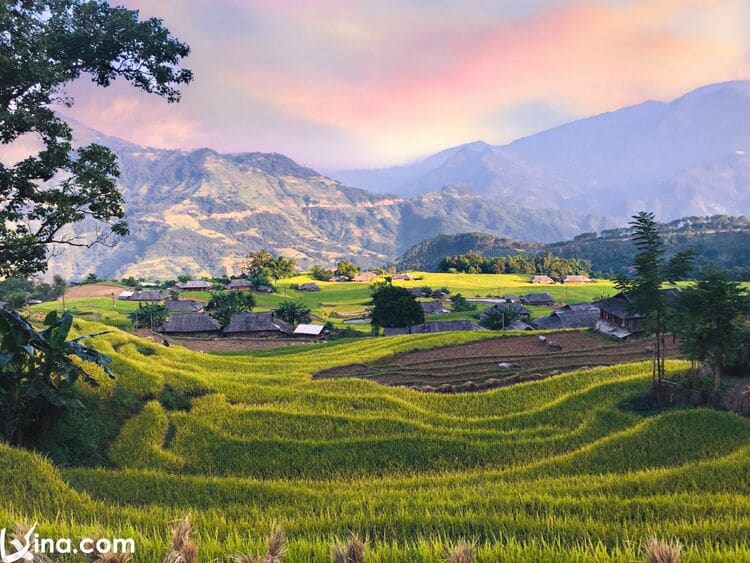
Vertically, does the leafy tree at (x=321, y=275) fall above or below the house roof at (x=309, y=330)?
above

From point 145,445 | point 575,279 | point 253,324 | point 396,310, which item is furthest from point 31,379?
point 575,279

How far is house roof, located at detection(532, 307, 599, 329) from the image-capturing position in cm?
6331

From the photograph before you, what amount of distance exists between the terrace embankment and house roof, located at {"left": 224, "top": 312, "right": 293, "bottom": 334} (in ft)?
120

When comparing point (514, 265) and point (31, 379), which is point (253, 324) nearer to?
point (31, 379)

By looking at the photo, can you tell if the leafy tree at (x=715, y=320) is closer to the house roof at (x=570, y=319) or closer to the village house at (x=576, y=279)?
the house roof at (x=570, y=319)

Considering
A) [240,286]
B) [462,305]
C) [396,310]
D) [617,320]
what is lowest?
[462,305]

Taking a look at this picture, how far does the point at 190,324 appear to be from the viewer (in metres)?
70.7

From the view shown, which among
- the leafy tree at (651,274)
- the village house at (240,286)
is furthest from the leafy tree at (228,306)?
the leafy tree at (651,274)

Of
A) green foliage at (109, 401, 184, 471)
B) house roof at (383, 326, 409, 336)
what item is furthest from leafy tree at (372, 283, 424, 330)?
green foliage at (109, 401, 184, 471)

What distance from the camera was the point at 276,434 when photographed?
15.6 metres

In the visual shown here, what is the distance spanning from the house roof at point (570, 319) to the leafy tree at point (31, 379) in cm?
6126

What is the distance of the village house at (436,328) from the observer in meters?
60.7

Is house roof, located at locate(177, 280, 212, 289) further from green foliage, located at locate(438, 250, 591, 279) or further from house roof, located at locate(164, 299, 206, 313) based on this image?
green foliage, located at locate(438, 250, 591, 279)

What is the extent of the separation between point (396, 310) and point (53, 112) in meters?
55.2
